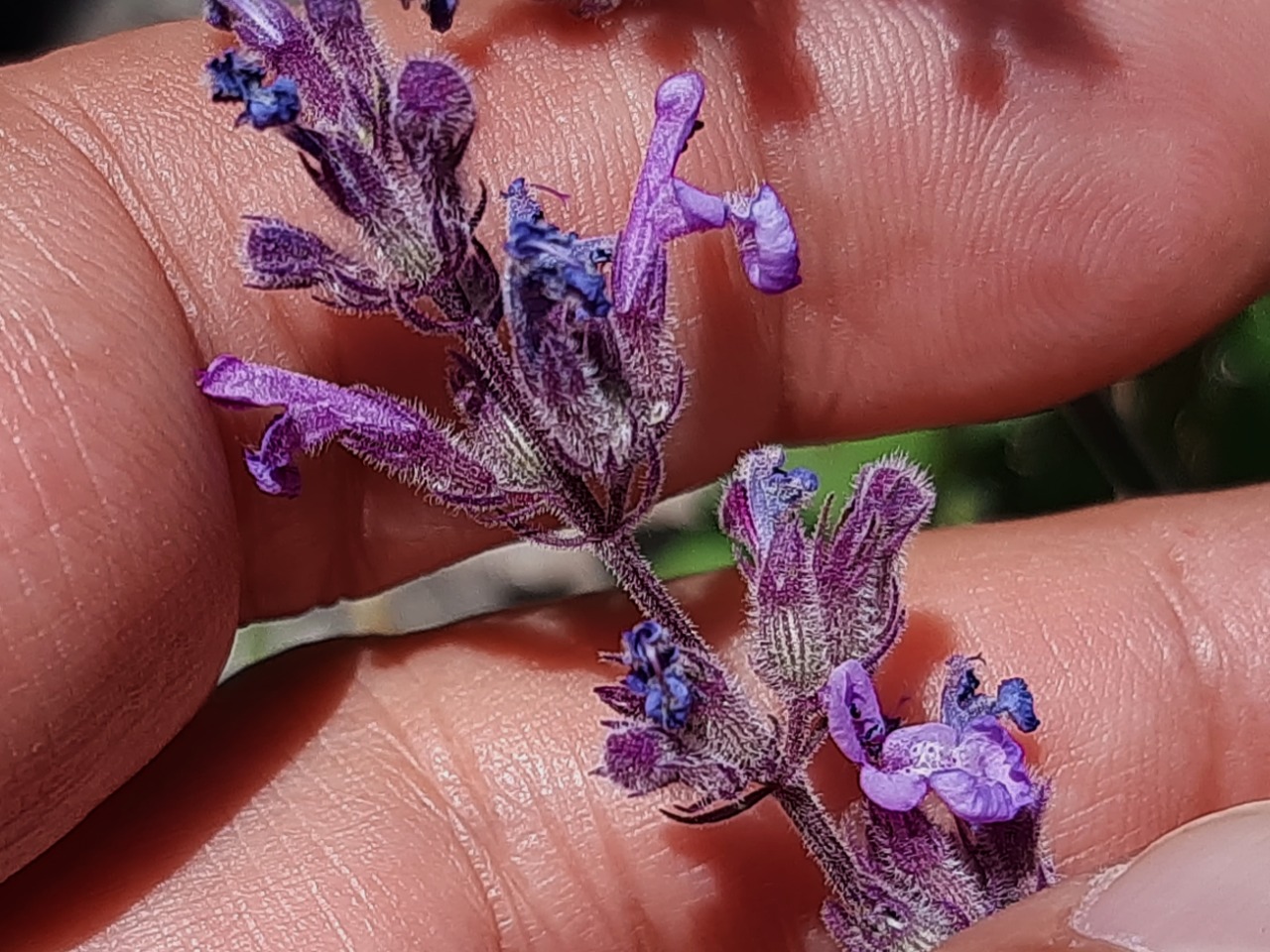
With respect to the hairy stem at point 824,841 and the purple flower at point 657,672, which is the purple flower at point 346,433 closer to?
the purple flower at point 657,672

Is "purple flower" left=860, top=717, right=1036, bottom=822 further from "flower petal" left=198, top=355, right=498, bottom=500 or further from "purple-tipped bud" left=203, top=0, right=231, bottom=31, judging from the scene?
"purple-tipped bud" left=203, top=0, right=231, bottom=31

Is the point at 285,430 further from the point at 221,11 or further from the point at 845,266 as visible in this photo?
the point at 845,266

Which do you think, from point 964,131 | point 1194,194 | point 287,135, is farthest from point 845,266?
point 287,135

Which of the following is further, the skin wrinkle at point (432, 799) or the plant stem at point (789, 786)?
the skin wrinkle at point (432, 799)

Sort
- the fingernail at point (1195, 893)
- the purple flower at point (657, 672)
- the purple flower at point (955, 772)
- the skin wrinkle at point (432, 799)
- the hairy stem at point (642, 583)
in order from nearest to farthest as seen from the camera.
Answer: the fingernail at point (1195, 893)
the purple flower at point (657, 672)
the purple flower at point (955, 772)
the hairy stem at point (642, 583)
the skin wrinkle at point (432, 799)

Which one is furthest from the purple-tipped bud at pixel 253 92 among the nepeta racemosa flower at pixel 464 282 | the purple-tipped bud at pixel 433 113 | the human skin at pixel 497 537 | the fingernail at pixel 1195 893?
the fingernail at pixel 1195 893

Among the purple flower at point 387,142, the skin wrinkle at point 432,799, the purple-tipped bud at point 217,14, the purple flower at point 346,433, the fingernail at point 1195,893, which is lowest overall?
the skin wrinkle at point 432,799

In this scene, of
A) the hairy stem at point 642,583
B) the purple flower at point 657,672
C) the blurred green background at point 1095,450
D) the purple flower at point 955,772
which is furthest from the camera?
the blurred green background at point 1095,450

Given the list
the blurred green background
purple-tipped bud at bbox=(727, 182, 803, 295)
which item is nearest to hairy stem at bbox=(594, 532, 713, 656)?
purple-tipped bud at bbox=(727, 182, 803, 295)
